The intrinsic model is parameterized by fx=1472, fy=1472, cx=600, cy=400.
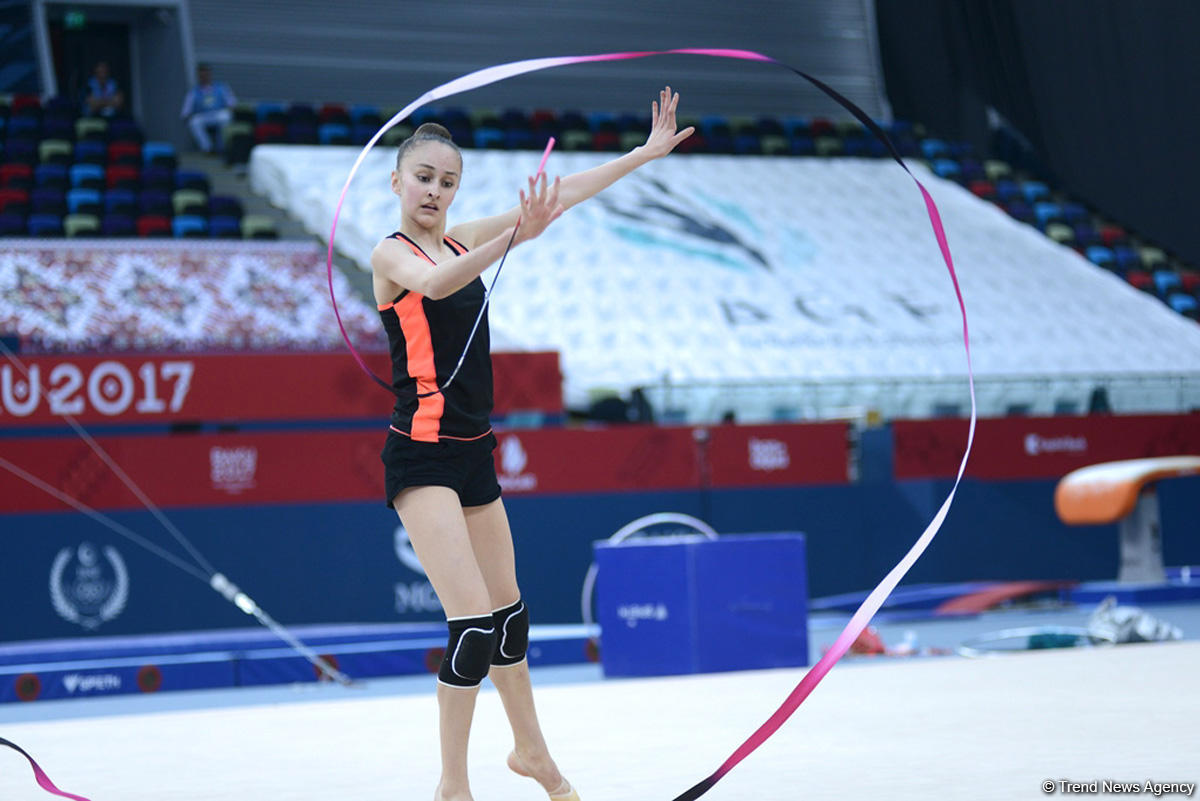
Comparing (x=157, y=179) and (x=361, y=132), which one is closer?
(x=157, y=179)

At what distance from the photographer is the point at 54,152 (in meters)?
13.9

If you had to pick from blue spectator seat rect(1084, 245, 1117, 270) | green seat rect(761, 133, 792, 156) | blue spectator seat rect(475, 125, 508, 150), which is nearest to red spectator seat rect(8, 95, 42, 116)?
blue spectator seat rect(475, 125, 508, 150)

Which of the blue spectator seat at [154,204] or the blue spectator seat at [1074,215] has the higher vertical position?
the blue spectator seat at [154,204]

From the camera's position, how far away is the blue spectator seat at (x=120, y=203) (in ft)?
43.1

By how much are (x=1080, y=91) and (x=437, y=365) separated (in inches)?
639

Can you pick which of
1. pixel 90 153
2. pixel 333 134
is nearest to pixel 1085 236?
pixel 333 134

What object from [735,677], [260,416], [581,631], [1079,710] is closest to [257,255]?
[260,416]

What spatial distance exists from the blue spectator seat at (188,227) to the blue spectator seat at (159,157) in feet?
4.33

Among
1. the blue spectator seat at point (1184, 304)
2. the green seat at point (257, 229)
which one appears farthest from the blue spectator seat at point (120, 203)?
the blue spectator seat at point (1184, 304)

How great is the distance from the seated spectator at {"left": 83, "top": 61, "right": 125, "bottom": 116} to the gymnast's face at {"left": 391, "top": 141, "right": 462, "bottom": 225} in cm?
1365

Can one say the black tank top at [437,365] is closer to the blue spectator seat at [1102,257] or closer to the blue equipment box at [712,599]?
the blue equipment box at [712,599]

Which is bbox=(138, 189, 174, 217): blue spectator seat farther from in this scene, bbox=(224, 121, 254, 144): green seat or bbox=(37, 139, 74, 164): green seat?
bbox=(224, 121, 254, 144): green seat

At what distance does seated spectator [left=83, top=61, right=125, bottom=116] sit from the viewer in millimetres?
15673

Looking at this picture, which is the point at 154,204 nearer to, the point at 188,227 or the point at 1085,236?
the point at 188,227
